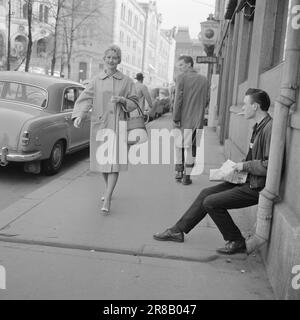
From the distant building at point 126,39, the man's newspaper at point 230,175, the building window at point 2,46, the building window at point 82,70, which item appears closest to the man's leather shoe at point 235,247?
the man's newspaper at point 230,175

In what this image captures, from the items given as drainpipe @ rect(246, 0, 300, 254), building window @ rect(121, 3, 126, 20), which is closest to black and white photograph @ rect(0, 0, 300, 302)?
drainpipe @ rect(246, 0, 300, 254)

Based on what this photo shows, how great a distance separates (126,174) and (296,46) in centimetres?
469

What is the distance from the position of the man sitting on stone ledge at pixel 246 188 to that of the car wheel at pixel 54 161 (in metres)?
3.93

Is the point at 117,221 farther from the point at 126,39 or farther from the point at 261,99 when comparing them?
the point at 126,39

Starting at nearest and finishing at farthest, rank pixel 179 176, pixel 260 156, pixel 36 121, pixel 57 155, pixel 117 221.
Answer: pixel 260 156 → pixel 117 221 → pixel 36 121 → pixel 179 176 → pixel 57 155

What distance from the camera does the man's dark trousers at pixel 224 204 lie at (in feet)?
13.2

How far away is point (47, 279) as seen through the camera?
11.7 feet

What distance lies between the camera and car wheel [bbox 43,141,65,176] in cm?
767

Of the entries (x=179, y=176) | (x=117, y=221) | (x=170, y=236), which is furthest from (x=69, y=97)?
(x=170, y=236)

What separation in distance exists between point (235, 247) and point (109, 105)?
2.21 m

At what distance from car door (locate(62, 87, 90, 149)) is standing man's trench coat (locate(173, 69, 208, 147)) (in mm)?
2051

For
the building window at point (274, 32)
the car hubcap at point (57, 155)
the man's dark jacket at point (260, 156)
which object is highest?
the building window at point (274, 32)

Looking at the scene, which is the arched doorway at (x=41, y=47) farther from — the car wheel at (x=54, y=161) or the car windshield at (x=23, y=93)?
the car wheel at (x=54, y=161)

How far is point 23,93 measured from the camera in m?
8.00
